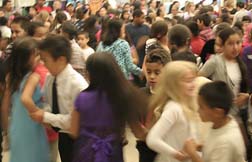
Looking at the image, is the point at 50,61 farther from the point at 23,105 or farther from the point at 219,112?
the point at 219,112

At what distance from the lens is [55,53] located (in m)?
3.35

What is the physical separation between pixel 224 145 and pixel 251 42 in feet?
8.77

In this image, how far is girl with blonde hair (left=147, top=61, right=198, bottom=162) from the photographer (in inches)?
112

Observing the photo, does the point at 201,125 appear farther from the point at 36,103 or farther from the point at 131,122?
the point at 36,103

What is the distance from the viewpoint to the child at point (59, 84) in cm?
328

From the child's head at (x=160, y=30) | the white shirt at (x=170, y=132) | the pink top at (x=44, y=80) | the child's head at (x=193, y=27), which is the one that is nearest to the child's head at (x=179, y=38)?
the child's head at (x=160, y=30)

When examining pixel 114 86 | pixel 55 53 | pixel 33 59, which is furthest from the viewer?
pixel 33 59

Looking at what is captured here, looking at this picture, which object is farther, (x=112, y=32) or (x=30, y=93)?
(x=112, y=32)

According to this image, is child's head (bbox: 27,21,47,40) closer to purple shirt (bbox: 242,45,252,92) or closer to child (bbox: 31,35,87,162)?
child (bbox: 31,35,87,162)

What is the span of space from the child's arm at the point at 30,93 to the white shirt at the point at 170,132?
0.86 meters

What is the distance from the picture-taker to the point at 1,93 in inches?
155


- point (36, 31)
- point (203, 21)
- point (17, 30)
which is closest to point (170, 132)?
point (36, 31)

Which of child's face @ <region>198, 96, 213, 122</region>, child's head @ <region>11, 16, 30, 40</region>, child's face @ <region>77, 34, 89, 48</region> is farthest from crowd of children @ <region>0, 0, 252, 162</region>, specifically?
child's head @ <region>11, 16, 30, 40</region>

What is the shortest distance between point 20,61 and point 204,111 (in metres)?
1.44
